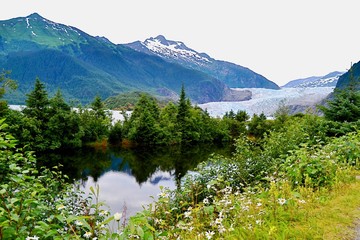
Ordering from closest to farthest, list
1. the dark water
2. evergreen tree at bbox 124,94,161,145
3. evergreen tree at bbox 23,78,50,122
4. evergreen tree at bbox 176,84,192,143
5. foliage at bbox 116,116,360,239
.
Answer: foliage at bbox 116,116,360,239
the dark water
evergreen tree at bbox 23,78,50,122
evergreen tree at bbox 124,94,161,145
evergreen tree at bbox 176,84,192,143

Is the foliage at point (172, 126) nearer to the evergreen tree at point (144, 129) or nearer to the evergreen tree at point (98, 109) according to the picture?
the evergreen tree at point (144, 129)

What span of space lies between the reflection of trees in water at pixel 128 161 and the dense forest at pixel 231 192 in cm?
603

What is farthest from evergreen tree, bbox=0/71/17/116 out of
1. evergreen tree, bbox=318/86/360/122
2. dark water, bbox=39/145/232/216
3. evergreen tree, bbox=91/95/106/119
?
evergreen tree, bbox=318/86/360/122

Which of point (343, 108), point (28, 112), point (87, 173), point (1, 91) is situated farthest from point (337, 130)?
point (28, 112)

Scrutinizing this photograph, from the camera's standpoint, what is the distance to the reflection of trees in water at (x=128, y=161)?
103 ft

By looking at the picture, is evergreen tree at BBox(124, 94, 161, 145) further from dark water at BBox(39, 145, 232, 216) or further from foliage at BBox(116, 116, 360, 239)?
foliage at BBox(116, 116, 360, 239)

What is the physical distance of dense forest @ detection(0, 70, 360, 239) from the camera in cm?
276

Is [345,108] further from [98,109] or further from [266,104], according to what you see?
[266,104]

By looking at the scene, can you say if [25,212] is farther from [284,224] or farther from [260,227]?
[284,224]

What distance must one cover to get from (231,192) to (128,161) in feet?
112

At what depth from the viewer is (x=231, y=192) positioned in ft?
17.9

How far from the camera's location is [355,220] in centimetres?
383

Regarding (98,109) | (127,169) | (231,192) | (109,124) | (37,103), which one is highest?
(231,192)

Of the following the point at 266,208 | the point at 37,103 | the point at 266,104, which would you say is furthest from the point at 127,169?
the point at 266,104
